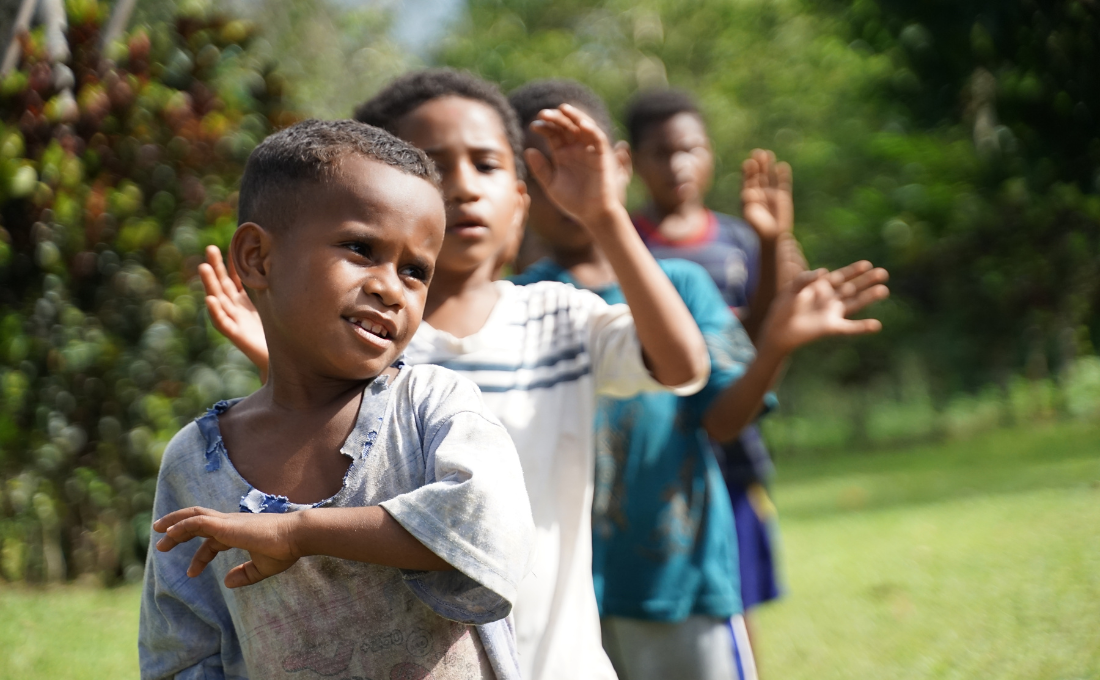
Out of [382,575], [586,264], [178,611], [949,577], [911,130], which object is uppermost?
[586,264]

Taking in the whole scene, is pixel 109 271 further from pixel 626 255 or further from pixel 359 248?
pixel 359 248

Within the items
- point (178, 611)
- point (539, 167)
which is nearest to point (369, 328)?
point (178, 611)

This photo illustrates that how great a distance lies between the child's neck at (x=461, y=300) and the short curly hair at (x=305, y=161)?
57 centimetres

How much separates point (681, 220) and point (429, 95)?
6.33 ft

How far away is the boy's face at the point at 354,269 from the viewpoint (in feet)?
5.21

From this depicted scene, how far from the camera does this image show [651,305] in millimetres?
2127

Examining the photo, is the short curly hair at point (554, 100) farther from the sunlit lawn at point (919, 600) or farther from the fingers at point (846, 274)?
the sunlit lawn at point (919, 600)

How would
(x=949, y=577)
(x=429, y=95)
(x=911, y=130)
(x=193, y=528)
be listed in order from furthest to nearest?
(x=911, y=130), (x=949, y=577), (x=429, y=95), (x=193, y=528)

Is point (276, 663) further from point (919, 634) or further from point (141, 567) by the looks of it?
point (141, 567)

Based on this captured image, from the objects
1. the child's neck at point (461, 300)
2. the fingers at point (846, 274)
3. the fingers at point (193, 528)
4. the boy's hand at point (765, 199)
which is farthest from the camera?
the boy's hand at point (765, 199)

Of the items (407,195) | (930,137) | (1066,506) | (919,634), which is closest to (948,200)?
(930,137)

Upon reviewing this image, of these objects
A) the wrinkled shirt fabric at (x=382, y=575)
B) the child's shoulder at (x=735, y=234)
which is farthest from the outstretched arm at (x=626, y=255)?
the child's shoulder at (x=735, y=234)

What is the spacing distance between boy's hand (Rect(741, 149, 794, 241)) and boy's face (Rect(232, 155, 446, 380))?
218 centimetres

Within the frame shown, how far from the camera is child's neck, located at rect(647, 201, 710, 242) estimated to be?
408cm
